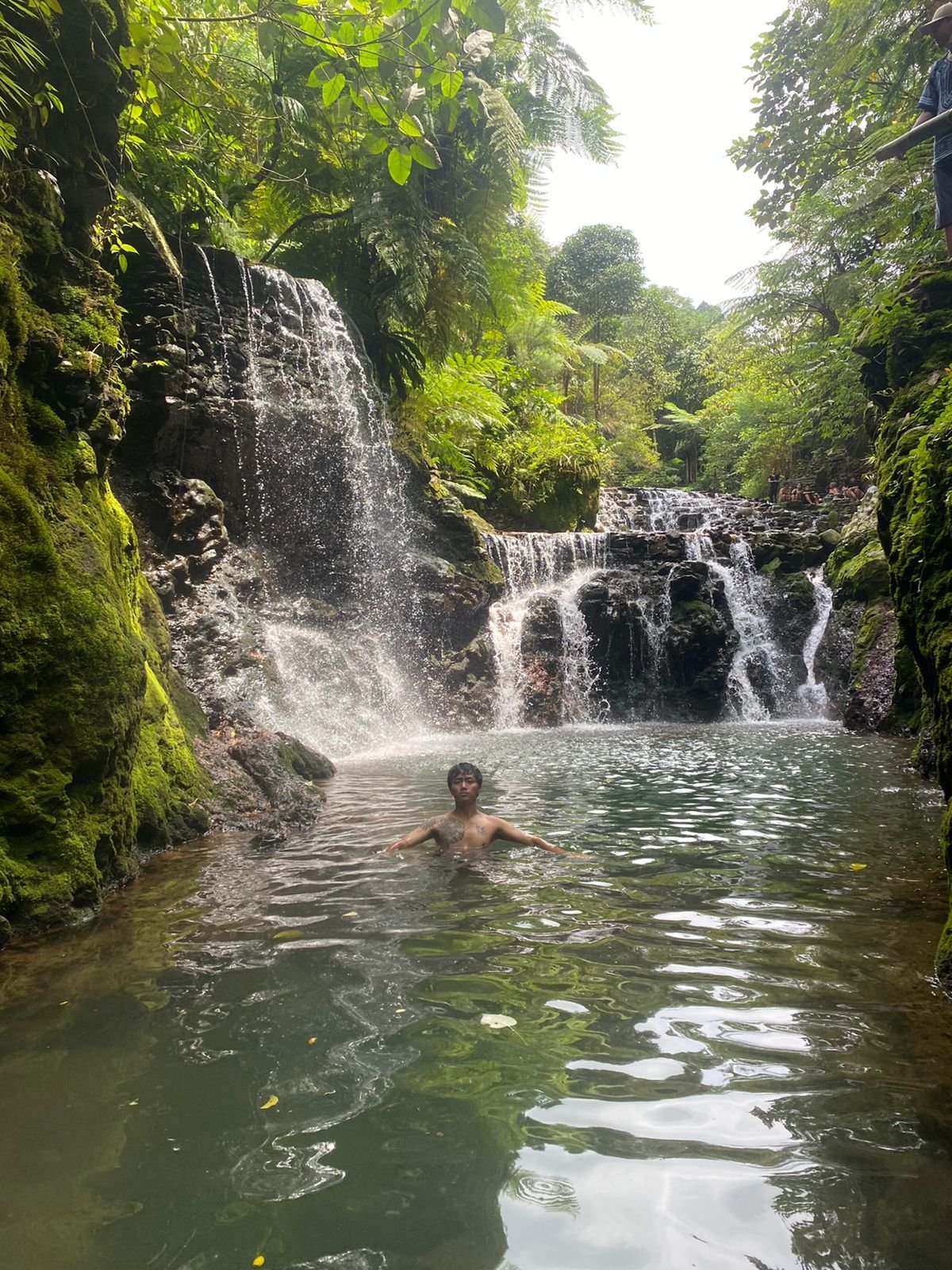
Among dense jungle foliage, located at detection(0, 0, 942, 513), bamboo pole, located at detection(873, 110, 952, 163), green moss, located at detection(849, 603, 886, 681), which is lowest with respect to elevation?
green moss, located at detection(849, 603, 886, 681)

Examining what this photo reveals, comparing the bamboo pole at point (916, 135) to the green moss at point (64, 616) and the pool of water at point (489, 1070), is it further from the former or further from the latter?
the green moss at point (64, 616)

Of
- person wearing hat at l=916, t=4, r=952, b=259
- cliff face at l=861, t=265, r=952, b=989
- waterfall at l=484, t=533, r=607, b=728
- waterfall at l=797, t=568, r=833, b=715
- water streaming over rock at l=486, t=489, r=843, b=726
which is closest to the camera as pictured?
cliff face at l=861, t=265, r=952, b=989

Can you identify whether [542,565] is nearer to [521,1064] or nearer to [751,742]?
[751,742]

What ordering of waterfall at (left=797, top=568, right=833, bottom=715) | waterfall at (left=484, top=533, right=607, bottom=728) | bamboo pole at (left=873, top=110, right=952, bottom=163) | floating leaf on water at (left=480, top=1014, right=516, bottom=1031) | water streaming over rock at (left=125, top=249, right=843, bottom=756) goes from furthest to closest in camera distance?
waterfall at (left=484, top=533, right=607, bottom=728) < waterfall at (left=797, top=568, right=833, bottom=715) < water streaming over rock at (left=125, top=249, right=843, bottom=756) < bamboo pole at (left=873, top=110, right=952, bottom=163) < floating leaf on water at (left=480, top=1014, right=516, bottom=1031)

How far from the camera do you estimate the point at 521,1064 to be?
238 centimetres

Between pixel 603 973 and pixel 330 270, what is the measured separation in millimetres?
14288

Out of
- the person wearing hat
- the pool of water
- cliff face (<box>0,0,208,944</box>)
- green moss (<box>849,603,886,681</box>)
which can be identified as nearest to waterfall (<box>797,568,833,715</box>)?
green moss (<box>849,603,886,681</box>)

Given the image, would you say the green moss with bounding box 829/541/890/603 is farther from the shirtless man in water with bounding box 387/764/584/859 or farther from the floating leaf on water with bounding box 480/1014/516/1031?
the floating leaf on water with bounding box 480/1014/516/1031

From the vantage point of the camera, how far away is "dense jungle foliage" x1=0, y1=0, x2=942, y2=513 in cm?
475

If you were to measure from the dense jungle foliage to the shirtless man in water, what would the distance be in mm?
3564

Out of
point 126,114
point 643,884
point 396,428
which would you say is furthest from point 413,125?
point 396,428

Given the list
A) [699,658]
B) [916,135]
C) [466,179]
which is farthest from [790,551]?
[916,135]

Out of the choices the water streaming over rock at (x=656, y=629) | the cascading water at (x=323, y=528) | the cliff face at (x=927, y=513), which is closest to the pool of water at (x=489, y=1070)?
the cliff face at (x=927, y=513)

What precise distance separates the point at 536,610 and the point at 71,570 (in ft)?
41.2
